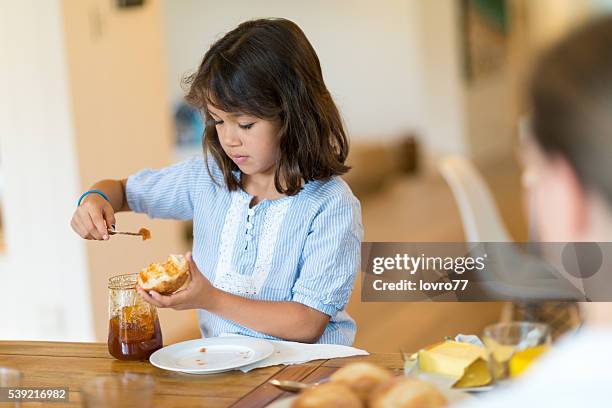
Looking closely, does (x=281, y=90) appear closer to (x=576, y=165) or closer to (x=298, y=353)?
(x=298, y=353)

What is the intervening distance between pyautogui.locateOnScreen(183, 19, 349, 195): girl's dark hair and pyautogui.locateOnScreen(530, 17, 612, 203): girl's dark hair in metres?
0.96

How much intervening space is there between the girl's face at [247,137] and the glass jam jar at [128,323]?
339 millimetres

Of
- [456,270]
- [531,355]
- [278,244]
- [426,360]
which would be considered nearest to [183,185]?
[278,244]

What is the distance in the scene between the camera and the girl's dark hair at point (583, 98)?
79 cm

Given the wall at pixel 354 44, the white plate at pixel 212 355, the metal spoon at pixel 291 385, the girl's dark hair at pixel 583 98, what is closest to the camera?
the girl's dark hair at pixel 583 98

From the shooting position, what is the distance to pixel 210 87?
1729 millimetres

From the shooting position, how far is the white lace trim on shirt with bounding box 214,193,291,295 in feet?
6.04

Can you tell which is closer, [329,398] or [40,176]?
[329,398]

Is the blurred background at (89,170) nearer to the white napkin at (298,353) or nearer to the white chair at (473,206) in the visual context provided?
the white chair at (473,206)

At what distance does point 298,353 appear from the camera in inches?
62.0

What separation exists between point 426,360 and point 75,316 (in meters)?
2.48

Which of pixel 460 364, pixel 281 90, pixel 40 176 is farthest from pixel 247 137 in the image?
pixel 40 176

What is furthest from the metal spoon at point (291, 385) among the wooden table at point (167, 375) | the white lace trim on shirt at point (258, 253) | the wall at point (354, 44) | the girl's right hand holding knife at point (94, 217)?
the wall at point (354, 44)

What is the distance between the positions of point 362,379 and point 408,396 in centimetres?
10
